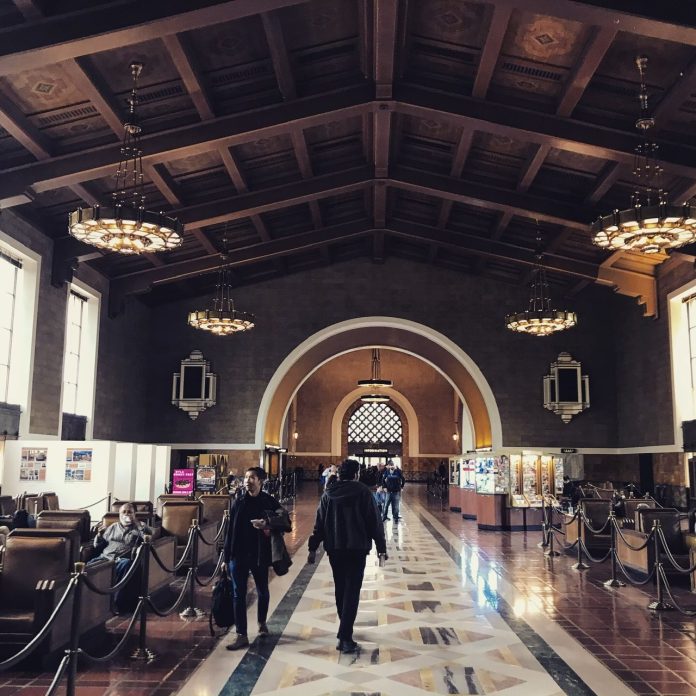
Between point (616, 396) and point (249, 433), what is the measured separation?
10.1 metres

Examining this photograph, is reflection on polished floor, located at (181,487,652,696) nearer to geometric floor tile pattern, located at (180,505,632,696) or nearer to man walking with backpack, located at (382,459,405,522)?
geometric floor tile pattern, located at (180,505,632,696)

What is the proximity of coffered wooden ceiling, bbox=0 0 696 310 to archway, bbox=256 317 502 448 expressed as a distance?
4.50 metres

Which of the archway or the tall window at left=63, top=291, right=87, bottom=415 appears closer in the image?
the tall window at left=63, top=291, right=87, bottom=415

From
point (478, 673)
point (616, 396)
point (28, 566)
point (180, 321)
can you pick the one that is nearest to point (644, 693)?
point (478, 673)

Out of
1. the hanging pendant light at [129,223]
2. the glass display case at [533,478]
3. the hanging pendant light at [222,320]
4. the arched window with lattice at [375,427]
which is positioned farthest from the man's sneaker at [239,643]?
the arched window with lattice at [375,427]

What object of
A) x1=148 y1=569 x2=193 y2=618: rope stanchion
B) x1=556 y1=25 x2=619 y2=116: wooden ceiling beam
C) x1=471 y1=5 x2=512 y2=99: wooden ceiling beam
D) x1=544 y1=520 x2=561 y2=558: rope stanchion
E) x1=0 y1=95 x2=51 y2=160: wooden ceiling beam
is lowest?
x1=544 y1=520 x2=561 y2=558: rope stanchion

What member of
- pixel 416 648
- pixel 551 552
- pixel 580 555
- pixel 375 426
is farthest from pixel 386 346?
pixel 416 648

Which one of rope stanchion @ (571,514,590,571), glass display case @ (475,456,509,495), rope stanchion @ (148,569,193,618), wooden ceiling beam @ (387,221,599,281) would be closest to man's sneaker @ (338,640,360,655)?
rope stanchion @ (148,569,193,618)

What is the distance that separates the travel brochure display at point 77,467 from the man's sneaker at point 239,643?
24.8ft

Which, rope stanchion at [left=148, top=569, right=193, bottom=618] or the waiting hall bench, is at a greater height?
the waiting hall bench

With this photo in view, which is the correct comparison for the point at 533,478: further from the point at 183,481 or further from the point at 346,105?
the point at 346,105

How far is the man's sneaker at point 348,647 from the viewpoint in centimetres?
520

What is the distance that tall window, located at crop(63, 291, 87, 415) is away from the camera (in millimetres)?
15672

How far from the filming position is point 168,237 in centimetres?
991
